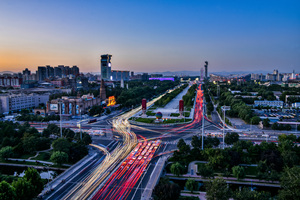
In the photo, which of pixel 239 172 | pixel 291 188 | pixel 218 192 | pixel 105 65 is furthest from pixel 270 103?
pixel 105 65

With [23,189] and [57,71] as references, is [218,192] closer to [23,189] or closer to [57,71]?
[23,189]

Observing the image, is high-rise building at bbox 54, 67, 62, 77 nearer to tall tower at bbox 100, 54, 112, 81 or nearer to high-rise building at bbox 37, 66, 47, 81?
high-rise building at bbox 37, 66, 47, 81

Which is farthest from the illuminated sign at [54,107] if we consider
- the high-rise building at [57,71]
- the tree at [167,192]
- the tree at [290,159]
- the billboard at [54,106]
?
the high-rise building at [57,71]

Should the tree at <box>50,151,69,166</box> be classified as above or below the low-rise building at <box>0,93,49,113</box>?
below

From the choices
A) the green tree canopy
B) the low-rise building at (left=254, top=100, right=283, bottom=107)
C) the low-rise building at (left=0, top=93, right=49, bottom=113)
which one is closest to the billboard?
the low-rise building at (left=0, top=93, right=49, bottom=113)

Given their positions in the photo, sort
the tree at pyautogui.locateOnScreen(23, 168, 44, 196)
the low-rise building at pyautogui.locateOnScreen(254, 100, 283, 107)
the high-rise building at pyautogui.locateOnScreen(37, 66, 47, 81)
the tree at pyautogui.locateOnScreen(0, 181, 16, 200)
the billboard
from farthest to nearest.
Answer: the high-rise building at pyautogui.locateOnScreen(37, 66, 47, 81) < the low-rise building at pyautogui.locateOnScreen(254, 100, 283, 107) < the billboard < the tree at pyautogui.locateOnScreen(23, 168, 44, 196) < the tree at pyautogui.locateOnScreen(0, 181, 16, 200)

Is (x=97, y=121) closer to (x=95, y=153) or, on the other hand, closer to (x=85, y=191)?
(x=95, y=153)

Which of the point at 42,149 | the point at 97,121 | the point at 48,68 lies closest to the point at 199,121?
the point at 97,121
